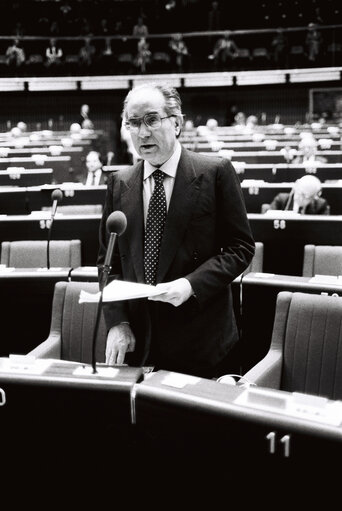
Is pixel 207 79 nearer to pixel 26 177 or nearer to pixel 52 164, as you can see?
pixel 52 164

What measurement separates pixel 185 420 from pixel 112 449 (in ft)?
0.65

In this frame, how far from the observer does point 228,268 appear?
1.49m

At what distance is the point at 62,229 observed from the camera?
4.06 metres

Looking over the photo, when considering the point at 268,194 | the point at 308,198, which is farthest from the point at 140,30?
the point at 308,198

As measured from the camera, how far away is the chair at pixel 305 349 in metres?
2.19

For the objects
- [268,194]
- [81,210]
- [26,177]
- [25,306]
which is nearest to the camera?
[25,306]

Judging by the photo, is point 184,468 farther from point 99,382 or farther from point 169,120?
point 169,120

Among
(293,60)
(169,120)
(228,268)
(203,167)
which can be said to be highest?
(293,60)

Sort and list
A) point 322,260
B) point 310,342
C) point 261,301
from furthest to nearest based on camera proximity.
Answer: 1. point 322,260
2. point 261,301
3. point 310,342

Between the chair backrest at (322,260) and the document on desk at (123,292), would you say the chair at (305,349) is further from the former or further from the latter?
the chair backrest at (322,260)

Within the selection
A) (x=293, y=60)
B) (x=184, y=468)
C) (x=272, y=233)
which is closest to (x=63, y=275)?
(x=272, y=233)

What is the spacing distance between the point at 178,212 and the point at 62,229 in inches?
105

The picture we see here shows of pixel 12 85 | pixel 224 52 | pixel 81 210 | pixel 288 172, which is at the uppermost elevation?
pixel 224 52

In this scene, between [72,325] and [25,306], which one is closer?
[72,325]
